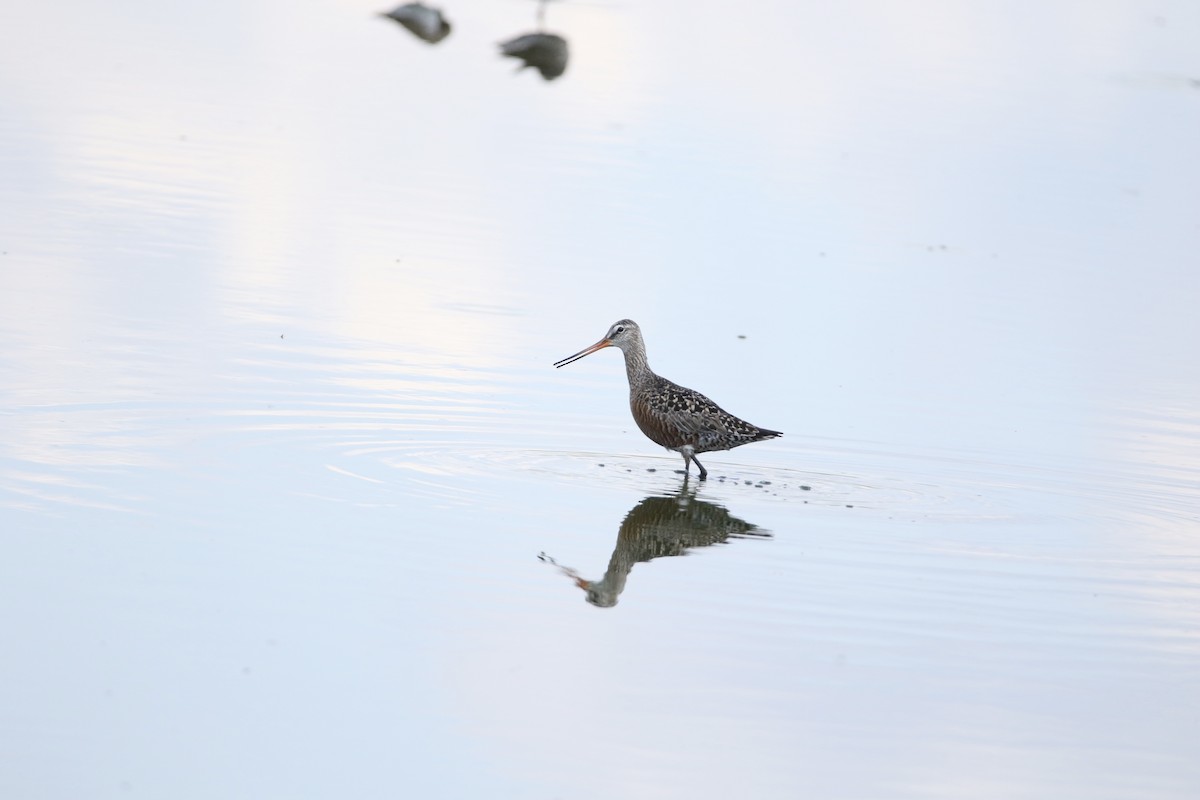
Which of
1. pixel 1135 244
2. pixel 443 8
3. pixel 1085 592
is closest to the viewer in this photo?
pixel 1085 592

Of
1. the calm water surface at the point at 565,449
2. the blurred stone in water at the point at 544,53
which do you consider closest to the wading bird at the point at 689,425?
the calm water surface at the point at 565,449

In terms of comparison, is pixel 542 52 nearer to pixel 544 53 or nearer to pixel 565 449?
pixel 544 53

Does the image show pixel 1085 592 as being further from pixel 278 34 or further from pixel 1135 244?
pixel 278 34

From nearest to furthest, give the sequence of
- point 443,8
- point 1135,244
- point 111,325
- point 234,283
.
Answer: point 111,325 → point 234,283 → point 1135,244 → point 443,8

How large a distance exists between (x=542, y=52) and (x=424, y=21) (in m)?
2.96

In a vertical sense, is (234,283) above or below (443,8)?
below

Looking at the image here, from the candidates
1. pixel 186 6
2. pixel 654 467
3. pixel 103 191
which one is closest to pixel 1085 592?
pixel 654 467

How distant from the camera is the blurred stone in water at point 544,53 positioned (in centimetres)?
2402

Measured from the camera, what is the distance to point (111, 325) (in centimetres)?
1112

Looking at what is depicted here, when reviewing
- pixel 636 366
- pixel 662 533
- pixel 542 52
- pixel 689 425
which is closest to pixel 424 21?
pixel 542 52

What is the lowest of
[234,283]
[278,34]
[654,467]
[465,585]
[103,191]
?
[465,585]

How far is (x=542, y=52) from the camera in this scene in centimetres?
2423

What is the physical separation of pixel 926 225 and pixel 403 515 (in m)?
10.0

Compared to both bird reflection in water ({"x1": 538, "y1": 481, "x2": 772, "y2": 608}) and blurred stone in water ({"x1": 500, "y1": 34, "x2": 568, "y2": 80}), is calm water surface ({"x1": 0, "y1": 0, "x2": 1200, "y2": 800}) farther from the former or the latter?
blurred stone in water ({"x1": 500, "y1": 34, "x2": 568, "y2": 80})
